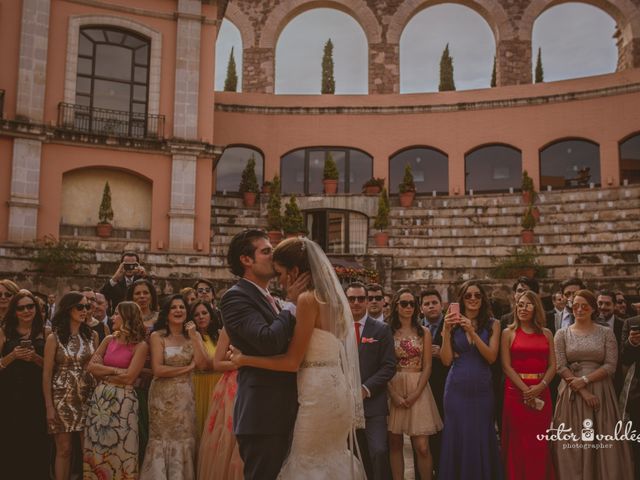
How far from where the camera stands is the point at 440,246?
1925 cm

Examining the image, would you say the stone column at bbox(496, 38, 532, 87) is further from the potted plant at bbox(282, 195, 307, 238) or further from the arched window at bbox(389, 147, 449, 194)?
the potted plant at bbox(282, 195, 307, 238)

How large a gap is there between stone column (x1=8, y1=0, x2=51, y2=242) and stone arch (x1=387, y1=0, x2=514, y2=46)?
1349 cm

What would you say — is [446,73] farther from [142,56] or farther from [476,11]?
[142,56]

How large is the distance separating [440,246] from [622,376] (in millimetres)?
12680

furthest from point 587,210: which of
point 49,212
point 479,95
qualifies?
point 49,212

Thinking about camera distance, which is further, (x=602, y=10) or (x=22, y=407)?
(x=602, y=10)

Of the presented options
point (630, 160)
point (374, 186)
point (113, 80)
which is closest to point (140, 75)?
point (113, 80)

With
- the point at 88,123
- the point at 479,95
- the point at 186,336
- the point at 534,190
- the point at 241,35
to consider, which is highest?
the point at 241,35

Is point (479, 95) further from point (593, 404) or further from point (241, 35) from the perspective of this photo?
point (593, 404)

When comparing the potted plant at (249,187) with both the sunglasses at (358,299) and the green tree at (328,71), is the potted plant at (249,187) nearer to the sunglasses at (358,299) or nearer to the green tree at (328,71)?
the green tree at (328,71)

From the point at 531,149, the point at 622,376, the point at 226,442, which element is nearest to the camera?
the point at 226,442

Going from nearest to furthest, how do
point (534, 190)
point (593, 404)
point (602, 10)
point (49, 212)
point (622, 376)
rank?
point (593, 404) < point (622, 376) < point (49, 212) < point (534, 190) < point (602, 10)

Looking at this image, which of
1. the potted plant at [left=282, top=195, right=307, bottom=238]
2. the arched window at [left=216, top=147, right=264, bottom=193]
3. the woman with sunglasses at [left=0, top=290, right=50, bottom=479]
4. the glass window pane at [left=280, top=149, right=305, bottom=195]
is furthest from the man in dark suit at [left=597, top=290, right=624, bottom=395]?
the arched window at [left=216, top=147, right=264, bottom=193]

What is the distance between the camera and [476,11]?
27234 millimetres
